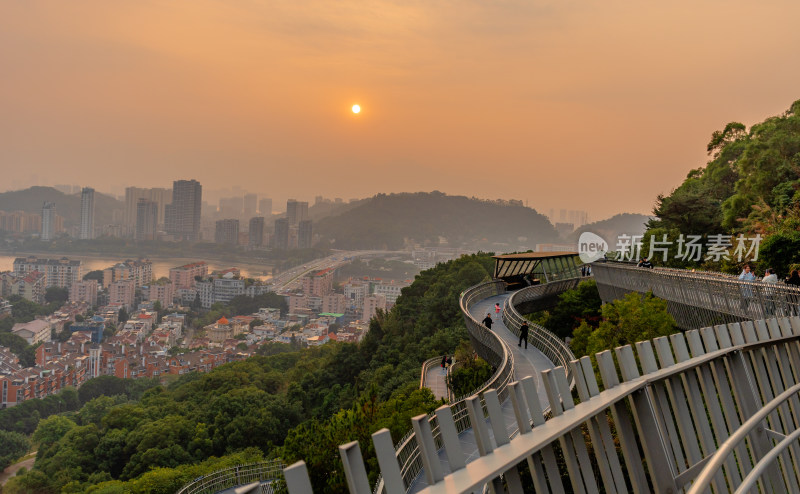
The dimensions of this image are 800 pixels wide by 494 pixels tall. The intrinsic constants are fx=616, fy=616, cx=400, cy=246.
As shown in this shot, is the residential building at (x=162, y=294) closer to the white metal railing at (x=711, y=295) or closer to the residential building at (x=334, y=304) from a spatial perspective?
the residential building at (x=334, y=304)

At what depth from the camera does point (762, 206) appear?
23.1 m

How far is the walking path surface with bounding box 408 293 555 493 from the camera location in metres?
9.04

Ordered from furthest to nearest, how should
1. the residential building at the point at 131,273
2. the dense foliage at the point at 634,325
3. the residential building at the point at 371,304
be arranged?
1. the residential building at the point at 131,273
2. the residential building at the point at 371,304
3. the dense foliage at the point at 634,325

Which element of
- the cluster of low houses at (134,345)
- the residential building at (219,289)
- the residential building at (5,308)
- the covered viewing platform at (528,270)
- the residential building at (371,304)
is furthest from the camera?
the residential building at (219,289)

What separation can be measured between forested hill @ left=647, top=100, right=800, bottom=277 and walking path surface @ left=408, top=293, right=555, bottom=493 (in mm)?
6934

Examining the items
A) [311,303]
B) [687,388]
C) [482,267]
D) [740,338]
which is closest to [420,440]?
[687,388]

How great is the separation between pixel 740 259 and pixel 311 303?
13705cm

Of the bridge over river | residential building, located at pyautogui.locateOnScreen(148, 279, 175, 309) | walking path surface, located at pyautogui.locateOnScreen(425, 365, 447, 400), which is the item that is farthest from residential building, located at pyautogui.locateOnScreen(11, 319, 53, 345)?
the bridge over river

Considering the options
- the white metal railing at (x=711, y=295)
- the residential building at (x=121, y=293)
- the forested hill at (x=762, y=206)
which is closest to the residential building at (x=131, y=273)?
the residential building at (x=121, y=293)

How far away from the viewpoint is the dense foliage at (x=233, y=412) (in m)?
37.4

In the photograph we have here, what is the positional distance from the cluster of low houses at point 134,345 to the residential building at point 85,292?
20.0 ft

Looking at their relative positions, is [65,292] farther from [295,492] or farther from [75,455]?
[295,492]

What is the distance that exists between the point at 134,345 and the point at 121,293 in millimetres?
44652

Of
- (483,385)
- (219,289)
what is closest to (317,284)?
(219,289)
